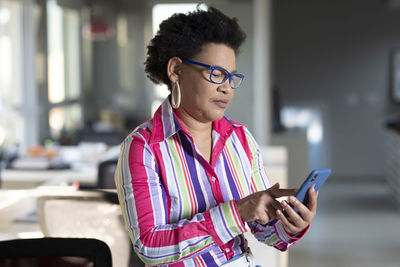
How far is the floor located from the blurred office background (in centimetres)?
4

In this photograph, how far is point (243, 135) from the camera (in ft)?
5.23

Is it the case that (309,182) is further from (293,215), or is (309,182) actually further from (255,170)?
(255,170)

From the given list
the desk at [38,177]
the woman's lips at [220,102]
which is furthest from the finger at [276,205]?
the desk at [38,177]

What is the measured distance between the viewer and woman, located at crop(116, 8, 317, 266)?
1.33 metres

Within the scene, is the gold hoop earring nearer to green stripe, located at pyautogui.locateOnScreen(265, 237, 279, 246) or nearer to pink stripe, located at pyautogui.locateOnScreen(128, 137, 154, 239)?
pink stripe, located at pyautogui.locateOnScreen(128, 137, 154, 239)

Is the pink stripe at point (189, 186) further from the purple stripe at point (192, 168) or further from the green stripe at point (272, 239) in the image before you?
the green stripe at point (272, 239)

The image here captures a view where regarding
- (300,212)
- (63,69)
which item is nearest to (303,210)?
(300,212)

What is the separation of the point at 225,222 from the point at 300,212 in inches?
6.7

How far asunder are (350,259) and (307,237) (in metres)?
0.75

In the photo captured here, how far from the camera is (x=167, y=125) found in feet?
4.78

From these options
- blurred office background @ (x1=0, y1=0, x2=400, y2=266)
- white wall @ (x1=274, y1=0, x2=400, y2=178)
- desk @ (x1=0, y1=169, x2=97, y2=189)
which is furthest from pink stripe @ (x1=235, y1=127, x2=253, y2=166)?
white wall @ (x1=274, y1=0, x2=400, y2=178)

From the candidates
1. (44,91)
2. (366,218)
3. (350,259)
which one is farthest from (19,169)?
(366,218)

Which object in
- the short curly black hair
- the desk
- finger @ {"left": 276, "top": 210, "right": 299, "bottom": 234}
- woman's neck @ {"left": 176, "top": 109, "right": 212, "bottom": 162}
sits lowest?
the desk

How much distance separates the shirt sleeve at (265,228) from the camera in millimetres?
1494
